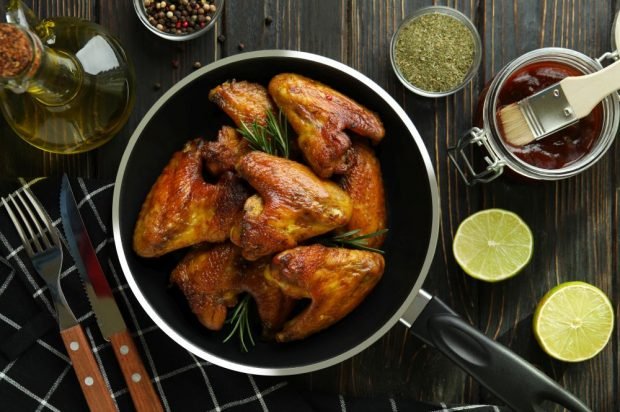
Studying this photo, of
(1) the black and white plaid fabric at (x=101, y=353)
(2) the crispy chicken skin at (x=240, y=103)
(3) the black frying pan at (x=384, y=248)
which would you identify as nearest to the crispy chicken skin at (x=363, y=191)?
(3) the black frying pan at (x=384, y=248)

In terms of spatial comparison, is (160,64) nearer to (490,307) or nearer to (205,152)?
(205,152)

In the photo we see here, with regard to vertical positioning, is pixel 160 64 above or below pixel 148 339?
above

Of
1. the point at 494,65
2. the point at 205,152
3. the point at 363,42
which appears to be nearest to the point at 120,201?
the point at 205,152

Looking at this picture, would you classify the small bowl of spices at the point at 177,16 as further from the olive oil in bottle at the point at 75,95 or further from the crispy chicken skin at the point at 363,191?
the crispy chicken skin at the point at 363,191

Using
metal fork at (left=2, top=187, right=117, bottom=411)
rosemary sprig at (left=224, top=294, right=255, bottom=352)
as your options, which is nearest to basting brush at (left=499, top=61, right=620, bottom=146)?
Result: rosemary sprig at (left=224, top=294, right=255, bottom=352)

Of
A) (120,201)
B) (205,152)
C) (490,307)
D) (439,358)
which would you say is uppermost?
(205,152)

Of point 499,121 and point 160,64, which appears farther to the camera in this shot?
point 160,64

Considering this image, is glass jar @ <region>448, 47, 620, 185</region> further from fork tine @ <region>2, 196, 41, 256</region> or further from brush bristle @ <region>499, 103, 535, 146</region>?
fork tine @ <region>2, 196, 41, 256</region>
